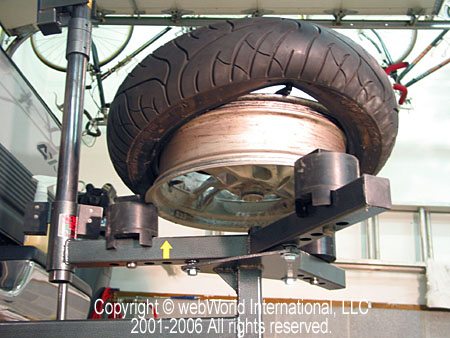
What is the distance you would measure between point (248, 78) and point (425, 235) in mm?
2080

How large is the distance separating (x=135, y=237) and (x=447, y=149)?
93.2 inches

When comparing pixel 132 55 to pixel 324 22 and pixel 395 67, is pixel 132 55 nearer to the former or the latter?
pixel 324 22

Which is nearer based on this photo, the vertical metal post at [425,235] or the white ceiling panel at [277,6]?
the white ceiling panel at [277,6]

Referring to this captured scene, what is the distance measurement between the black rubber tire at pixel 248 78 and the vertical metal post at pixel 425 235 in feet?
5.80

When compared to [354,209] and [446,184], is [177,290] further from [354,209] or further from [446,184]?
[354,209]

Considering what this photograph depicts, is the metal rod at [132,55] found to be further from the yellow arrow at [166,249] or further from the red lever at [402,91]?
the yellow arrow at [166,249]

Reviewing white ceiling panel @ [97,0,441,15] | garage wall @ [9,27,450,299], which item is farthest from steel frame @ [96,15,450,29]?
garage wall @ [9,27,450,299]

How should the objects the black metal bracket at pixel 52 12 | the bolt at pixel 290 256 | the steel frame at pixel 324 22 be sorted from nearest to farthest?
1. the bolt at pixel 290 256
2. the black metal bracket at pixel 52 12
3. the steel frame at pixel 324 22

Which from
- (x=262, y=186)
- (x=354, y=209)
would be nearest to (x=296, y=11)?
(x=262, y=186)

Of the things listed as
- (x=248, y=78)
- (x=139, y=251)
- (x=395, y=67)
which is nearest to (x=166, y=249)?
(x=139, y=251)

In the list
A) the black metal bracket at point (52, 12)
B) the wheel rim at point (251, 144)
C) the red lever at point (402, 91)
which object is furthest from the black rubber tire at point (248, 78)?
the red lever at point (402, 91)

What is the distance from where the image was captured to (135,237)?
3.75ft

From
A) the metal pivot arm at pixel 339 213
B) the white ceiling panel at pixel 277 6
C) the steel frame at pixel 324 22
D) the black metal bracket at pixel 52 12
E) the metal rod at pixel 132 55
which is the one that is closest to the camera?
the metal pivot arm at pixel 339 213

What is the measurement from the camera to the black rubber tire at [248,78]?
111cm
